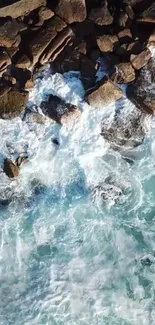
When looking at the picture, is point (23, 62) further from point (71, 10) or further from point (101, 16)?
point (101, 16)

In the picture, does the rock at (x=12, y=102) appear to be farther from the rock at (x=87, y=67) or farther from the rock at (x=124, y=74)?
the rock at (x=124, y=74)

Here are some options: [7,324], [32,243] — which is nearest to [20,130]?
[32,243]

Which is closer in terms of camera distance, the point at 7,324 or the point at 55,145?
the point at 7,324

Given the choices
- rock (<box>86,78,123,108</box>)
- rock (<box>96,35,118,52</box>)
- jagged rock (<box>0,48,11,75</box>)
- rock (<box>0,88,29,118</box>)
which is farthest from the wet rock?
jagged rock (<box>0,48,11,75</box>)

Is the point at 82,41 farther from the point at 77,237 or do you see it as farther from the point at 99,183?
the point at 77,237

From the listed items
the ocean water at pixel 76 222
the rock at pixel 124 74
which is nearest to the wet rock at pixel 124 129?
the ocean water at pixel 76 222

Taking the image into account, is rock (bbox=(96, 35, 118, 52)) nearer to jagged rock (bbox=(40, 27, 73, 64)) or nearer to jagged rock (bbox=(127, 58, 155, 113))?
jagged rock (bbox=(40, 27, 73, 64))
